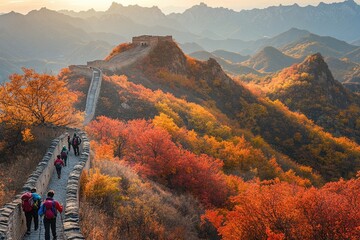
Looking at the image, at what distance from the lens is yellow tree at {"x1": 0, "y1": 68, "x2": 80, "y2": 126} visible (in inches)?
992

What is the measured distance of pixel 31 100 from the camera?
26203 millimetres

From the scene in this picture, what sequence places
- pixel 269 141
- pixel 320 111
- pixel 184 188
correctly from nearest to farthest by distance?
pixel 184 188
pixel 269 141
pixel 320 111

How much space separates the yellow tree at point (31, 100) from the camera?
82.6 feet

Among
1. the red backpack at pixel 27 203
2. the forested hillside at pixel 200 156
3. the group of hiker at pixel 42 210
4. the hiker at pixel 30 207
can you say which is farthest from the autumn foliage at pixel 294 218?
the red backpack at pixel 27 203

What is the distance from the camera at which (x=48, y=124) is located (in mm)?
26625

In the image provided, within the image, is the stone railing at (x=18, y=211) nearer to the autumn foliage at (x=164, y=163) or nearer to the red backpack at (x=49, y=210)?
the red backpack at (x=49, y=210)

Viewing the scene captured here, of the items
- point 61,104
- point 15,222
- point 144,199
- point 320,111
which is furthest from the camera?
point 320,111

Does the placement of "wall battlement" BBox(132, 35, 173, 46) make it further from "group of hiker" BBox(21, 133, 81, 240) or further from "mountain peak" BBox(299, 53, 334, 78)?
"group of hiker" BBox(21, 133, 81, 240)

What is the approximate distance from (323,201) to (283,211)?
2791 millimetres

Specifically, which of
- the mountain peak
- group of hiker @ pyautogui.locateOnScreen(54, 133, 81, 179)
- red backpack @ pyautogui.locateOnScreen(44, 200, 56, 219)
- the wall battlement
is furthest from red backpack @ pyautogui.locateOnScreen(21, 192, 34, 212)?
the mountain peak

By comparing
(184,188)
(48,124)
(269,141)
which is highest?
(48,124)

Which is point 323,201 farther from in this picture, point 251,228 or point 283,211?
point 251,228

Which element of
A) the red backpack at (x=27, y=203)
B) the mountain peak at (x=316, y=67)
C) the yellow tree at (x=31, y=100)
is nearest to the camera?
the red backpack at (x=27, y=203)

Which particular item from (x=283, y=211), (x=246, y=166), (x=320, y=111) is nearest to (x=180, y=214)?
(x=283, y=211)
